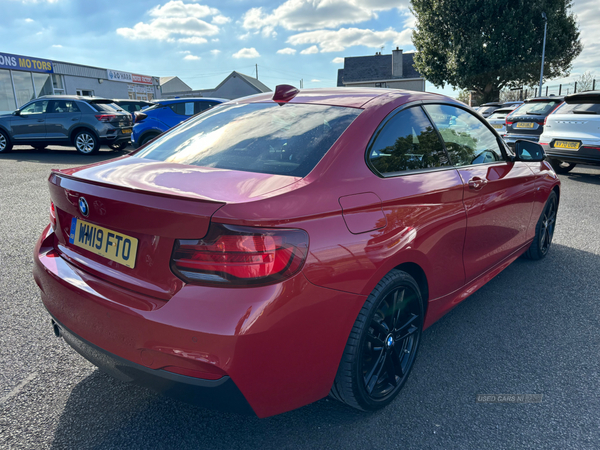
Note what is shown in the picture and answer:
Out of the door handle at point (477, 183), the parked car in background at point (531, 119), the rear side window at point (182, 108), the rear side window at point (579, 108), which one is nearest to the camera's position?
the door handle at point (477, 183)

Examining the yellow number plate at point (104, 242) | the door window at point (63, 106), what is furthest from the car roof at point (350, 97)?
the door window at point (63, 106)

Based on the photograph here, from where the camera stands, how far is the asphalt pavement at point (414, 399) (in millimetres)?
2012

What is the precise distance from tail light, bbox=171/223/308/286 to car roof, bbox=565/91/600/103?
9.34 meters

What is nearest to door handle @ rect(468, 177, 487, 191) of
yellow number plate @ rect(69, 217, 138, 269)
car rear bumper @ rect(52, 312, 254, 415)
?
car rear bumper @ rect(52, 312, 254, 415)

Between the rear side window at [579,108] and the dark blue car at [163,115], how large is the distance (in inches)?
312

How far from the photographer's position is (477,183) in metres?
2.82

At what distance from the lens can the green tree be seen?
3105cm

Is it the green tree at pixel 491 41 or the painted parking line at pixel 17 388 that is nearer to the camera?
the painted parking line at pixel 17 388

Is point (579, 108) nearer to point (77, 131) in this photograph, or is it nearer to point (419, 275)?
point (419, 275)

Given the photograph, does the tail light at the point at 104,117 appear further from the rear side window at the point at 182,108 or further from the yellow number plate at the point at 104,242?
the yellow number plate at the point at 104,242

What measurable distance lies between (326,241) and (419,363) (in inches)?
51.9

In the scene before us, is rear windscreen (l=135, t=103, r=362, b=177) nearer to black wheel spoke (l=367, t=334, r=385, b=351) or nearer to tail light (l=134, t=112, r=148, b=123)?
black wheel spoke (l=367, t=334, r=385, b=351)

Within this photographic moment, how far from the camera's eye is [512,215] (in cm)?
339

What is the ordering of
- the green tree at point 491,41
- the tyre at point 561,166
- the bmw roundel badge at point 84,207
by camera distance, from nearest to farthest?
the bmw roundel badge at point 84,207
the tyre at point 561,166
the green tree at point 491,41
